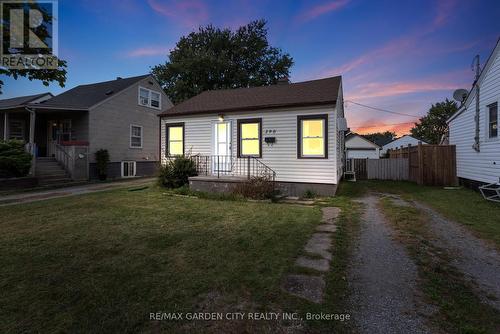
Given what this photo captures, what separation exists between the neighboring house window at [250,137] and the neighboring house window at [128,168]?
32.5 ft

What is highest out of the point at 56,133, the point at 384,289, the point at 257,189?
the point at 56,133

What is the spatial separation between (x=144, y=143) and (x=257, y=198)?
43.1ft

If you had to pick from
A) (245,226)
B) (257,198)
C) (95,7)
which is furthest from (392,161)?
(95,7)

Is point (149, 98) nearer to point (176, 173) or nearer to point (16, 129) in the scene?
point (16, 129)

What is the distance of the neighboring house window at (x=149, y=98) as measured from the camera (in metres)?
18.9

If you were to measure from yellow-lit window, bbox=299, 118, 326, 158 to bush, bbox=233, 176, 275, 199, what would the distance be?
2.01 metres

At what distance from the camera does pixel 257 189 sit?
878cm

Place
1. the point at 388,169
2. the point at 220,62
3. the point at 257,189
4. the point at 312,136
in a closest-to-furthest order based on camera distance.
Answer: the point at 257,189
the point at 312,136
the point at 388,169
the point at 220,62

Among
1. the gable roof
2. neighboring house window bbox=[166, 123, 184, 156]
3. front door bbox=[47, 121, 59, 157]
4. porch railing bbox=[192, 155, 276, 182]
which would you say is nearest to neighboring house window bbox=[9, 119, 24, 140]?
front door bbox=[47, 121, 59, 157]

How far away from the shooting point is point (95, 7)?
11.1 metres

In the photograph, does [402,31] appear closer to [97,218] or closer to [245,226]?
[245,226]

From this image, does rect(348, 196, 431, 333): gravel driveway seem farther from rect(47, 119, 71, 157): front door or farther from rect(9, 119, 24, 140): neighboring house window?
rect(9, 119, 24, 140): neighboring house window

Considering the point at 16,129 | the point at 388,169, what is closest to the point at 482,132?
the point at 388,169

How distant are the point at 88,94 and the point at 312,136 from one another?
1585cm
